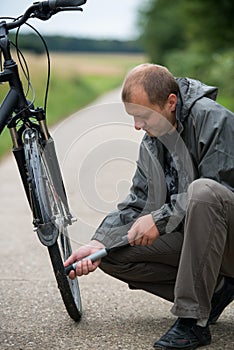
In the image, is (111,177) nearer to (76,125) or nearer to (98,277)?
(98,277)

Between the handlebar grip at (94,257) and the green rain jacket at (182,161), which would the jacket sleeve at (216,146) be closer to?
the green rain jacket at (182,161)

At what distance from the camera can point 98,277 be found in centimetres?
565

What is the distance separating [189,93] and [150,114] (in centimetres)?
25

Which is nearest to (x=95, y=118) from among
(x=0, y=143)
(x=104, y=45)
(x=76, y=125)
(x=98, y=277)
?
(x=76, y=125)

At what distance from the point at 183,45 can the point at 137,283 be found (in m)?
61.2

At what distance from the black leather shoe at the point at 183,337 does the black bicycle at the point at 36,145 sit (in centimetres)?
56

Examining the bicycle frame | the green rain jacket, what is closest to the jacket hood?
the green rain jacket

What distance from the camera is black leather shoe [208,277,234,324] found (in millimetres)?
4234

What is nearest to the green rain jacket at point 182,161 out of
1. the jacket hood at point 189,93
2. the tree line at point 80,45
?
the jacket hood at point 189,93

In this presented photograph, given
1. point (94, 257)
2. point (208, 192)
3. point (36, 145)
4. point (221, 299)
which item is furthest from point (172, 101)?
point (221, 299)

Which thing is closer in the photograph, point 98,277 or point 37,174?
point 37,174

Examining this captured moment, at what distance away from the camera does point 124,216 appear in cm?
426

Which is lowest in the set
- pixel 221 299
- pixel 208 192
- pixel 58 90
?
pixel 58 90

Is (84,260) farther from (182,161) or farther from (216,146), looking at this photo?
(216,146)
